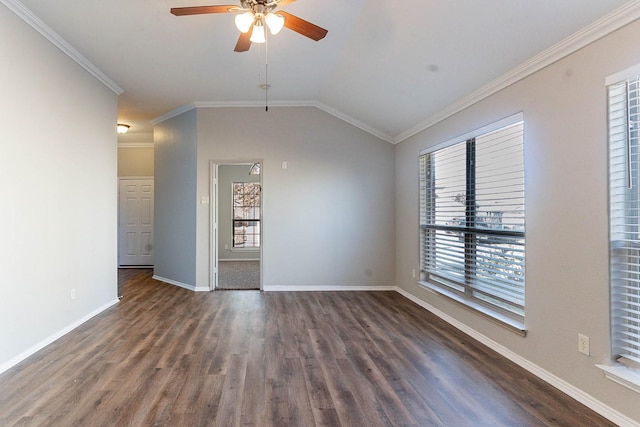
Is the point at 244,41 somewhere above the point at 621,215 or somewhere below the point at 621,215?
above

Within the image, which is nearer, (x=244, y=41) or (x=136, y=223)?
(x=244, y=41)

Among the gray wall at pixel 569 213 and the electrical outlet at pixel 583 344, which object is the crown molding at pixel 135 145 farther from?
the electrical outlet at pixel 583 344

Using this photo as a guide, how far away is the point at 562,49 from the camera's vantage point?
2326 mm

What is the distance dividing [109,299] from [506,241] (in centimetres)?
458

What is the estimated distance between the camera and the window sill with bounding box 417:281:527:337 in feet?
9.03

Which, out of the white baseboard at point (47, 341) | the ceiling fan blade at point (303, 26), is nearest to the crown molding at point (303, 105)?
the ceiling fan blade at point (303, 26)

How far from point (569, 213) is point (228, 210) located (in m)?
7.90

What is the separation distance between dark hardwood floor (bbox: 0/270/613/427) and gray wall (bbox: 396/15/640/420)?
22cm

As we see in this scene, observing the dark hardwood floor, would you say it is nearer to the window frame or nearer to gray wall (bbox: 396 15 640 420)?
gray wall (bbox: 396 15 640 420)

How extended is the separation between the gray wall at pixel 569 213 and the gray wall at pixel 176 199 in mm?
4344

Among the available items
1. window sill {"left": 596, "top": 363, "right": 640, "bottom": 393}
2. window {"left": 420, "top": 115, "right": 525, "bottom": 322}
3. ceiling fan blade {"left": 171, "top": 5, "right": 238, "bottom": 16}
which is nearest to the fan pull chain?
ceiling fan blade {"left": 171, "top": 5, "right": 238, "bottom": 16}

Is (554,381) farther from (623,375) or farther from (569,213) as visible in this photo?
(569,213)

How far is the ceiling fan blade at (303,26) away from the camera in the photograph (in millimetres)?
2336

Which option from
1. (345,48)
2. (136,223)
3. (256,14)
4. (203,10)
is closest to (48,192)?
(203,10)
